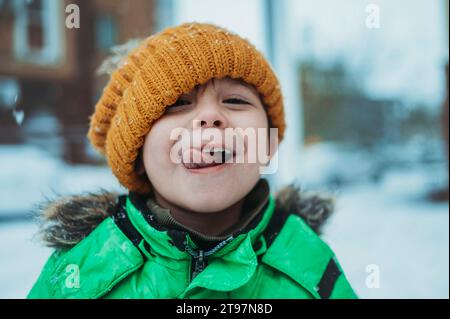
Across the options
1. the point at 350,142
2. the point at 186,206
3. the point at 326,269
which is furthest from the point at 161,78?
the point at 350,142

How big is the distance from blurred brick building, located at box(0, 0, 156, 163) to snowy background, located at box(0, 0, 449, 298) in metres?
0.03

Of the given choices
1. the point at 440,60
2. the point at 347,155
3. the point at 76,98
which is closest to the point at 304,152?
the point at 347,155

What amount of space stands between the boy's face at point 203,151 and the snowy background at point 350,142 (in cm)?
25

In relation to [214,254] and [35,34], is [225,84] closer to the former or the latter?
[214,254]

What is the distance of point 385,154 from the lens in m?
1.87

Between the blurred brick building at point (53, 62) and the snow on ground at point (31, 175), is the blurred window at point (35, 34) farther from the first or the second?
the snow on ground at point (31, 175)

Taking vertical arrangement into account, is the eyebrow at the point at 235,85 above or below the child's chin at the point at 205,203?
above

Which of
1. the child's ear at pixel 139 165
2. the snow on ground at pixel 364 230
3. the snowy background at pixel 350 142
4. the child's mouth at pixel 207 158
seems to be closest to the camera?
the child's mouth at pixel 207 158

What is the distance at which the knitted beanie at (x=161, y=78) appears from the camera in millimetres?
719

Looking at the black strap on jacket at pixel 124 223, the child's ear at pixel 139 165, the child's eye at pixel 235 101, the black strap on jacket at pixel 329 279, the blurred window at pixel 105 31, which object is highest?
the blurred window at pixel 105 31

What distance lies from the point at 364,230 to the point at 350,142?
→ 803 mm

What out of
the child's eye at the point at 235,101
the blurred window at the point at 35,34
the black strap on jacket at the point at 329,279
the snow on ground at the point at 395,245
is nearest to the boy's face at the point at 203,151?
the child's eye at the point at 235,101
